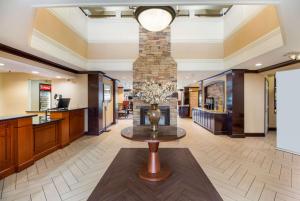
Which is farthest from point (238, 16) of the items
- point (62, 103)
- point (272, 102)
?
point (62, 103)

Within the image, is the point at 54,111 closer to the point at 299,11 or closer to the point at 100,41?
the point at 100,41

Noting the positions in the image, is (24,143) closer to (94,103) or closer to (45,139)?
(45,139)

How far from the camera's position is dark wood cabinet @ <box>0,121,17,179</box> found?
306cm

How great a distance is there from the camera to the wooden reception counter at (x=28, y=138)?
3127 mm

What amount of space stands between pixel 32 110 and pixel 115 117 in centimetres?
402

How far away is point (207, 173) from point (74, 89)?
5.76 metres

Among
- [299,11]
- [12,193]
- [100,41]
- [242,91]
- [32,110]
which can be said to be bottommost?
[12,193]

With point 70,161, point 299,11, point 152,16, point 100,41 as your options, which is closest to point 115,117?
point 100,41

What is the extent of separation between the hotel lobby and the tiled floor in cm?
3

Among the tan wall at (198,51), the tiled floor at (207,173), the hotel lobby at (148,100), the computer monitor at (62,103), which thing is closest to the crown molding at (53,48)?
the hotel lobby at (148,100)

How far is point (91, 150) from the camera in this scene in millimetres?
4773

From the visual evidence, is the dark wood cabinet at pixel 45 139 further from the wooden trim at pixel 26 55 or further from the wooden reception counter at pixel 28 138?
the wooden trim at pixel 26 55

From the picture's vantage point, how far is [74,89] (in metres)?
6.76

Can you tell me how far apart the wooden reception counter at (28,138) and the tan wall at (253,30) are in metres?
5.36
